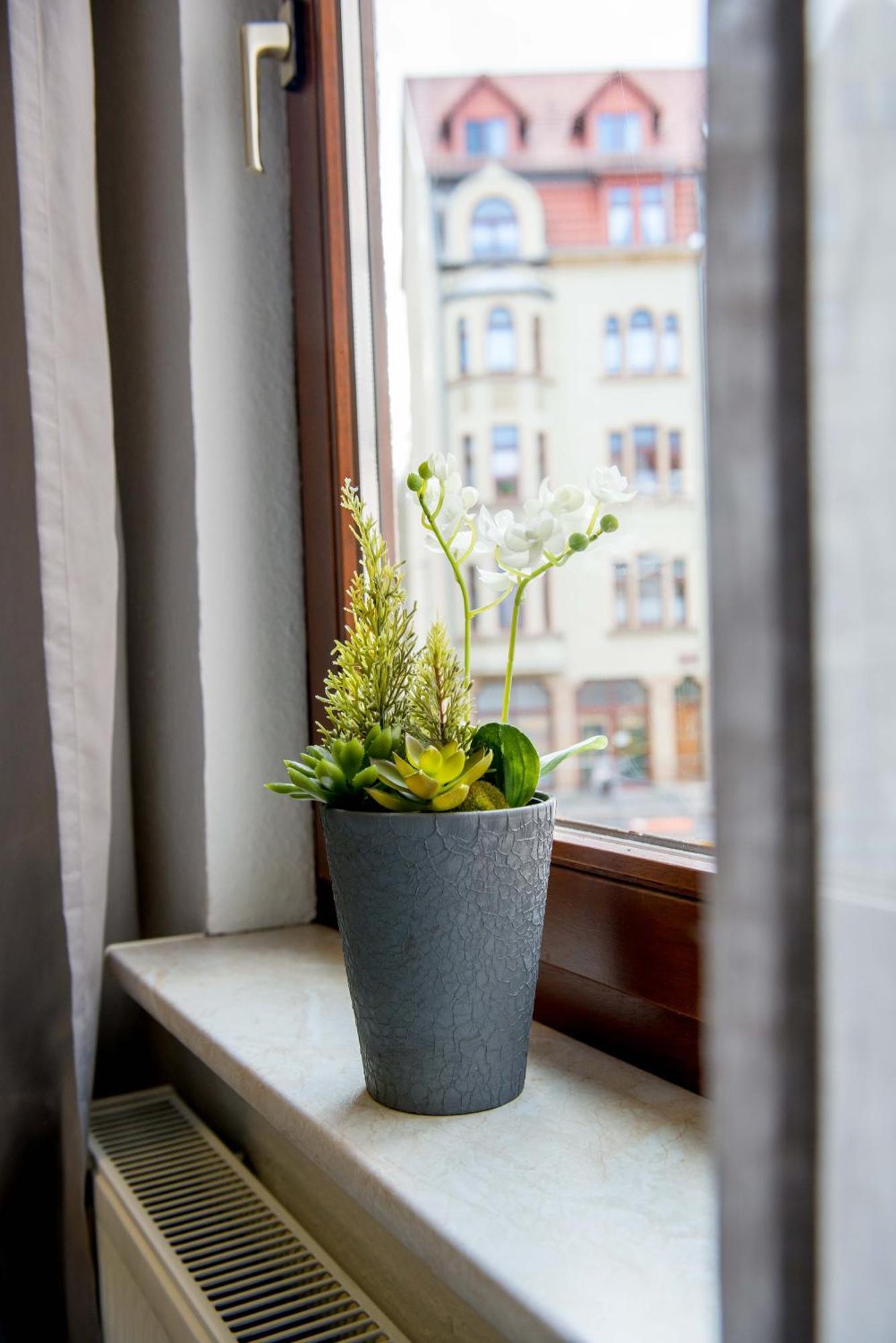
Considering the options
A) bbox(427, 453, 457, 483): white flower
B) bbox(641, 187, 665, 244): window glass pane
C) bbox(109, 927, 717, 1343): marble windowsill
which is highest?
bbox(641, 187, 665, 244): window glass pane

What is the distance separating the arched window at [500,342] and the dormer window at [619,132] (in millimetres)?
167

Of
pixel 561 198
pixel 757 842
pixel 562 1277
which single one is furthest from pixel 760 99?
pixel 561 198

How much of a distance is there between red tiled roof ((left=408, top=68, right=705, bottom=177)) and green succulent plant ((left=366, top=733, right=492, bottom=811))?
1.24ft

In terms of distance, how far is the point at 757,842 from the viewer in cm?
30

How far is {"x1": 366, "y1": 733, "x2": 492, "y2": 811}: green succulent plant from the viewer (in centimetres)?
62

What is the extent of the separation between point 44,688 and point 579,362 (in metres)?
0.55

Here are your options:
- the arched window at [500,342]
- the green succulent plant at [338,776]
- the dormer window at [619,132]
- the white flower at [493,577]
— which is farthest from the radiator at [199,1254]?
the dormer window at [619,132]

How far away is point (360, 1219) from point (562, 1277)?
15.5 inches

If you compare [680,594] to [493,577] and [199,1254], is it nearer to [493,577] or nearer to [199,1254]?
[493,577]

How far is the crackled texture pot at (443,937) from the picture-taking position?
0.63 meters

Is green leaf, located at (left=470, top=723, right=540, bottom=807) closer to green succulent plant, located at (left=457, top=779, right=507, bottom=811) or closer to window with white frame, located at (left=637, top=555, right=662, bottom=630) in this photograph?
green succulent plant, located at (left=457, top=779, right=507, bottom=811)

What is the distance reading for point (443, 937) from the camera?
2.07 feet

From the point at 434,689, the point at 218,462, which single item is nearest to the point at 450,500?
the point at 434,689

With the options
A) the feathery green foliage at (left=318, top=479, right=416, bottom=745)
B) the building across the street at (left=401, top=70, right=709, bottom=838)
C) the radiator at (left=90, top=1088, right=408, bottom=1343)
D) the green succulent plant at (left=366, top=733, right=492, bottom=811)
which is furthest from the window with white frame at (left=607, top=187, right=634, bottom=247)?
the radiator at (left=90, top=1088, right=408, bottom=1343)
